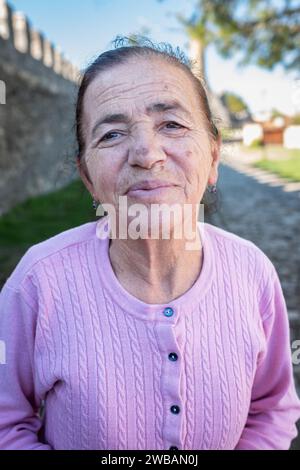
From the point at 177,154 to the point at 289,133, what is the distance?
23.0 m

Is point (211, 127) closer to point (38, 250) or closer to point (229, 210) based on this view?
point (38, 250)

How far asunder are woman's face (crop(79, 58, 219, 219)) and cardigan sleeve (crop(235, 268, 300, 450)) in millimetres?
377

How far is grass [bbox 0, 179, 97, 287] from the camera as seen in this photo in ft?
16.3

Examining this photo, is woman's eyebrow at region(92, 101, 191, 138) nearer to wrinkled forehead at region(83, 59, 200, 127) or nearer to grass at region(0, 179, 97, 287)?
wrinkled forehead at region(83, 59, 200, 127)

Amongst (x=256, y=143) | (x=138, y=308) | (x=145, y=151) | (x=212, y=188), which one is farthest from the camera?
(x=256, y=143)

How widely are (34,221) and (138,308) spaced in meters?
5.74

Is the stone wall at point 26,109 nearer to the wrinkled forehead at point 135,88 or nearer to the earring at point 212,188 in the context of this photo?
the earring at point 212,188

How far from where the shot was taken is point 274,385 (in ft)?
4.16

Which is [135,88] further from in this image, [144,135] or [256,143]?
[256,143]

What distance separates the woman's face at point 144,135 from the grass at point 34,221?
2.97 meters

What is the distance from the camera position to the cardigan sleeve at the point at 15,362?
3.69ft

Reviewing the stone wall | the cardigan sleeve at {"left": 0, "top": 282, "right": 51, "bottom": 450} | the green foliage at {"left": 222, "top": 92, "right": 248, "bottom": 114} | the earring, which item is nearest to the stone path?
the earring

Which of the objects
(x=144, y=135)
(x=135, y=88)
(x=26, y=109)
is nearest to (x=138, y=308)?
(x=144, y=135)
